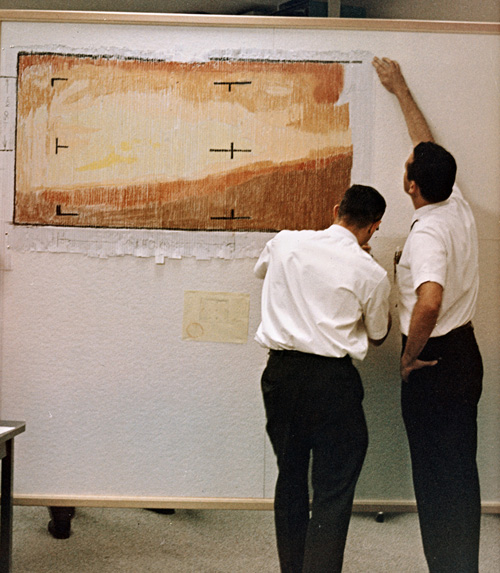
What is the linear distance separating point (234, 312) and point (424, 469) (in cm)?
82

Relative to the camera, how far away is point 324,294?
5.31 feet

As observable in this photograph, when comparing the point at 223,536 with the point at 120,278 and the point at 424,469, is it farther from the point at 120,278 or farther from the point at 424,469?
the point at 120,278

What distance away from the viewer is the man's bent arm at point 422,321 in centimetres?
168

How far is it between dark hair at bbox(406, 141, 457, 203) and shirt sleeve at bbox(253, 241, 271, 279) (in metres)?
0.56

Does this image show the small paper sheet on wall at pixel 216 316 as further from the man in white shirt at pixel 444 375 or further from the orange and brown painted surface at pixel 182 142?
the man in white shirt at pixel 444 375

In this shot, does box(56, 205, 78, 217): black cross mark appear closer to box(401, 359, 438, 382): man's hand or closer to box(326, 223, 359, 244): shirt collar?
box(326, 223, 359, 244): shirt collar

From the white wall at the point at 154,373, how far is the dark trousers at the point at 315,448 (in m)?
0.25

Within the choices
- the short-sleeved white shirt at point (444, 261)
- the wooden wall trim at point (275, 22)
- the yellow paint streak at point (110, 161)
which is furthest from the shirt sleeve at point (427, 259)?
the yellow paint streak at point (110, 161)

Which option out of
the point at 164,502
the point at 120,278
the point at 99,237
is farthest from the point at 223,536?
the point at 99,237

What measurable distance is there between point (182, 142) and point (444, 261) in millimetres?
961

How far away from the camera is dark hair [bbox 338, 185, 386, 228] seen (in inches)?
66.8

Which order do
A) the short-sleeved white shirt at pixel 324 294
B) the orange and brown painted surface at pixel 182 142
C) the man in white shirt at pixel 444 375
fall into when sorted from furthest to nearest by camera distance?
the orange and brown painted surface at pixel 182 142 < the man in white shirt at pixel 444 375 < the short-sleeved white shirt at pixel 324 294

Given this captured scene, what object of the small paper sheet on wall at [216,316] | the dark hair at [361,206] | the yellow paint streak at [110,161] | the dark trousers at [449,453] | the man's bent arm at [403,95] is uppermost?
the man's bent arm at [403,95]

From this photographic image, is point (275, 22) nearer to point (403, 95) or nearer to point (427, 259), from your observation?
point (403, 95)
